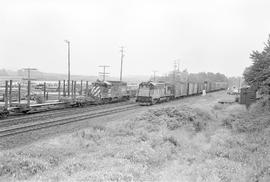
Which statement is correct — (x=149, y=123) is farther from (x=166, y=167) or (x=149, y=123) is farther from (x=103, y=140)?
(x=166, y=167)

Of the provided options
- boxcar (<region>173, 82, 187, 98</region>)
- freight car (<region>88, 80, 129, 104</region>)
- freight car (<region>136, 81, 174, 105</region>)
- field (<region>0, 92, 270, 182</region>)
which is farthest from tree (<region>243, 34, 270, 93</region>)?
freight car (<region>88, 80, 129, 104</region>)

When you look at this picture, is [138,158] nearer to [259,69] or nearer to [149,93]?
[259,69]

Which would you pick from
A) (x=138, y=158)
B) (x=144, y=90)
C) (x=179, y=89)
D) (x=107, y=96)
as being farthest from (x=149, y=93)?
(x=138, y=158)

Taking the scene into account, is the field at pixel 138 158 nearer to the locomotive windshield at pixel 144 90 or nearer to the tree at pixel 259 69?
the tree at pixel 259 69

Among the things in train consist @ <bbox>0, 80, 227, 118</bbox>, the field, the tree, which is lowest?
the field

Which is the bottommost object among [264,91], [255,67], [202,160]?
[202,160]

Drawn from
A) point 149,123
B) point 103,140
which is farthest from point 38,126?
point 149,123

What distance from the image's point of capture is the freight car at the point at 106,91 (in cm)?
3275

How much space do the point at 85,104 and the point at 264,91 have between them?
1974cm

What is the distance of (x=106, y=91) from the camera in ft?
112

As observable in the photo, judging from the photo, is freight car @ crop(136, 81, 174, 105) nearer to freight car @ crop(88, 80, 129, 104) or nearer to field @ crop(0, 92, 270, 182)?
freight car @ crop(88, 80, 129, 104)

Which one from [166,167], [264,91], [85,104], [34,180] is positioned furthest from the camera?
[85,104]

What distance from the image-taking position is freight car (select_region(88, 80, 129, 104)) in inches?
1289

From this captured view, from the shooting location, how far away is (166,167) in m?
9.98
